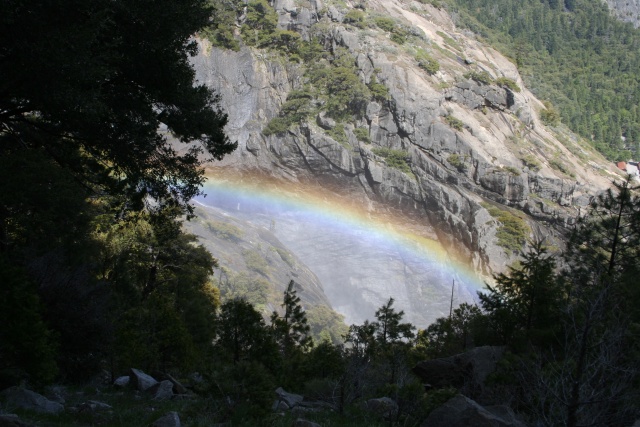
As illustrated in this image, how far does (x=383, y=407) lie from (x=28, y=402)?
6332mm

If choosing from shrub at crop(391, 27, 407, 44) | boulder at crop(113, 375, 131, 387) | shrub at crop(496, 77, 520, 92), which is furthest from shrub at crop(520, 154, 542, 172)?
boulder at crop(113, 375, 131, 387)

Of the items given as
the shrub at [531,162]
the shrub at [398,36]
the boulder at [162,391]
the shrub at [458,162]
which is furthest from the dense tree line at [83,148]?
the shrub at [398,36]

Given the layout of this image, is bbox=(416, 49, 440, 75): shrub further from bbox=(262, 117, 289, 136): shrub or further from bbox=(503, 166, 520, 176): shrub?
bbox=(262, 117, 289, 136): shrub

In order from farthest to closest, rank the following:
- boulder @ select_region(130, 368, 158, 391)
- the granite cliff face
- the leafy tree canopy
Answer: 1. the granite cliff face
2. boulder @ select_region(130, 368, 158, 391)
3. the leafy tree canopy

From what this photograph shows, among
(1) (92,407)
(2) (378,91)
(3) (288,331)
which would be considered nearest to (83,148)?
(1) (92,407)

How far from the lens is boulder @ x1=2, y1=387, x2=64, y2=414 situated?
30.1 feet

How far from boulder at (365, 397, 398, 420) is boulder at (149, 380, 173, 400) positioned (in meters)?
4.31

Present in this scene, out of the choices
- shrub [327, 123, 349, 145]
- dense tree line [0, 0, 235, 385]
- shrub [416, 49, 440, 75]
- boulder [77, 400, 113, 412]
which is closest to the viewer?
dense tree line [0, 0, 235, 385]

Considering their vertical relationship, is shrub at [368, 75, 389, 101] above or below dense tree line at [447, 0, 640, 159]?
below

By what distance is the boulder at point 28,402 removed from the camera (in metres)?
9.19

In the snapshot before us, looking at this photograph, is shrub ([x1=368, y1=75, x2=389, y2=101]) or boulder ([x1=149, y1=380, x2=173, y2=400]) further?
shrub ([x1=368, y1=75, x2=389, y2=101])

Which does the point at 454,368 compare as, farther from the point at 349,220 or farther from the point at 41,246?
the point at 349,220

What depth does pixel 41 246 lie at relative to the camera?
49.0ft

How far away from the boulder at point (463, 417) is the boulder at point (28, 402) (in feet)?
19.8
